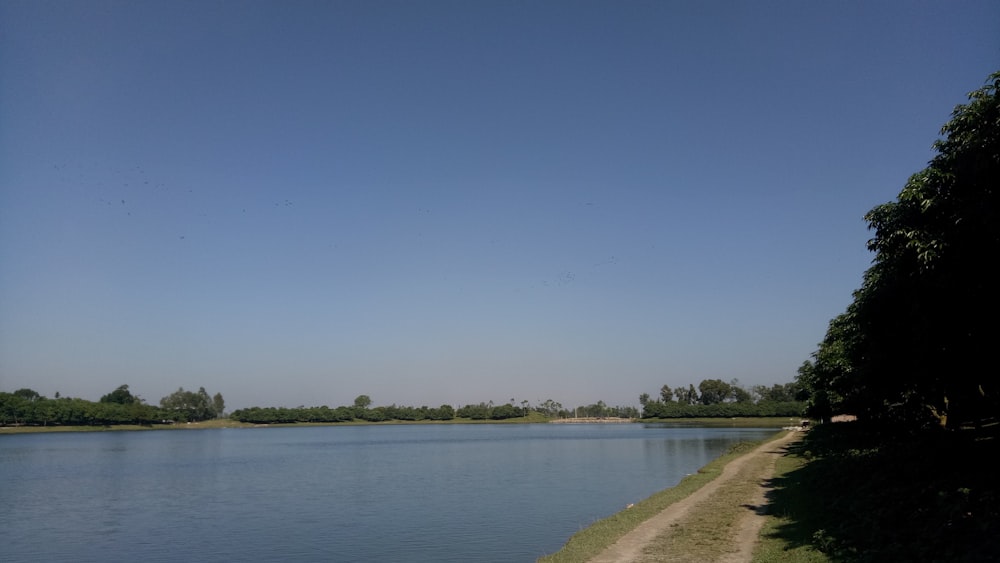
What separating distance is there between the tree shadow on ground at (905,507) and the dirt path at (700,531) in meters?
1.07

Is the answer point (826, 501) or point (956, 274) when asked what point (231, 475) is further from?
point (956, 274)

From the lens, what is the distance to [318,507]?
3584 centimetres

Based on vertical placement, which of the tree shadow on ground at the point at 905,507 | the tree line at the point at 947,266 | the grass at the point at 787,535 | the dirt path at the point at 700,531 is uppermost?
the tree line at the point at 947,266

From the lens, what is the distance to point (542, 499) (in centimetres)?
3647

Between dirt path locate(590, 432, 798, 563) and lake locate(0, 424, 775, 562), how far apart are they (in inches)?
188

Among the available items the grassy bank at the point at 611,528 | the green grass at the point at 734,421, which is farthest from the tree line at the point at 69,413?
the grassy bank at the point at 611,528

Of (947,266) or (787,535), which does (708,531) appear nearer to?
(787,535)

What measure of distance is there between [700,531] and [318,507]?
23318 mm

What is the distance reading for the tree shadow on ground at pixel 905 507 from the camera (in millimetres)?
12029

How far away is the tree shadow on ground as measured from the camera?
12029mm

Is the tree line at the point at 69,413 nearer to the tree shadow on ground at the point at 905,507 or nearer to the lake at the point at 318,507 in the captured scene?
the lake at the point at 318,507

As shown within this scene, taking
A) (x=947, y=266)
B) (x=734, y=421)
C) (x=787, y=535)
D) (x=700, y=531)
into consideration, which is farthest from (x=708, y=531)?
(x=734, y=421)

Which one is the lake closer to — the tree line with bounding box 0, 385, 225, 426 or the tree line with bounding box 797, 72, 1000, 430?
the tree line with bounding box 797, 72, 1000, 430

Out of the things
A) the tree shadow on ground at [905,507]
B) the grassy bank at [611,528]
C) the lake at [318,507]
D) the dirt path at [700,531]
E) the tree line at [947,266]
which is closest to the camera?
the tree shadow on ground at [905,507]
